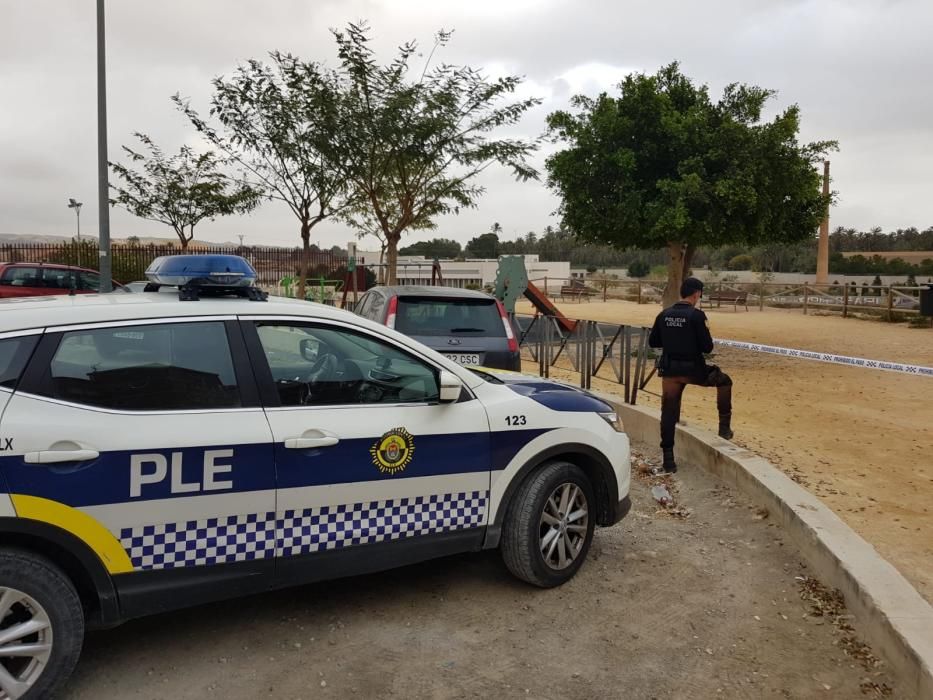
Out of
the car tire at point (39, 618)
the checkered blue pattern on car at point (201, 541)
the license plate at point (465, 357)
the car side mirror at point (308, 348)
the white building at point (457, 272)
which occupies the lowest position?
the car tire at point (39, 618)

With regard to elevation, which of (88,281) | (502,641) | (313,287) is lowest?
(502,641)

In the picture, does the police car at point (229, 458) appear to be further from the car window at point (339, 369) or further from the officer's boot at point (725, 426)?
the officer's boot at point (725, 426)

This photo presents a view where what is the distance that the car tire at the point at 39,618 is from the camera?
2.67 metres

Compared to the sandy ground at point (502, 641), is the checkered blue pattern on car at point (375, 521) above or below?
above

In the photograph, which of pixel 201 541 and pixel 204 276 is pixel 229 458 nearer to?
pixel 201 541

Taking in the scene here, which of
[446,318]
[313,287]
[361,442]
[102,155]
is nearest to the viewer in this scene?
[361,442]

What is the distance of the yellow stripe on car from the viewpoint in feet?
8.66

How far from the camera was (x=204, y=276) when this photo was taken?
3.53m

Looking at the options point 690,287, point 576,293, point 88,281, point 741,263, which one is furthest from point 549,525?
point 741,263

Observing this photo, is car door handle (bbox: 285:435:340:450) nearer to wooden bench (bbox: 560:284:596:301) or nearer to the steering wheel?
the steering wheel

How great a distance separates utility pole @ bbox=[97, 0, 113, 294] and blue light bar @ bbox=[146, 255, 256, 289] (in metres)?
9.25

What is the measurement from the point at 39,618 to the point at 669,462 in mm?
4986

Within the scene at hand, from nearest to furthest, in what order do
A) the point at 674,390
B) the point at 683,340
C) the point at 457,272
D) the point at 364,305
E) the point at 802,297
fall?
1. the point at 683,340
2. the point at 674,390
3. the point at 364,305
4. the point at 802,297
5. the point at 457,272

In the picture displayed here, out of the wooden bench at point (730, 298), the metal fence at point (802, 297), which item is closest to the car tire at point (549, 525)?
the metal fence at point (802, 297)
